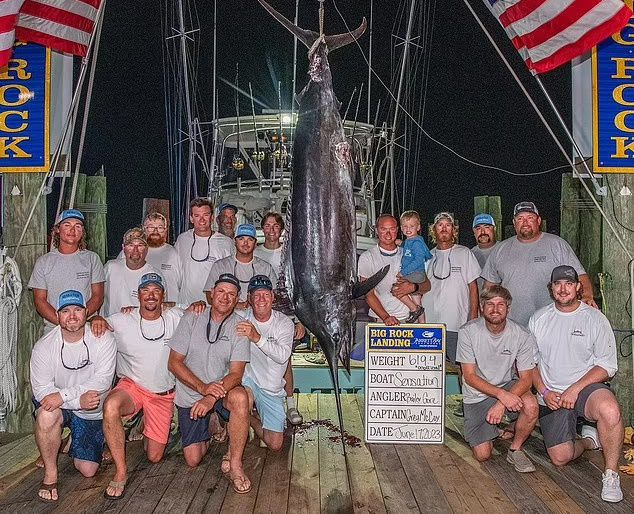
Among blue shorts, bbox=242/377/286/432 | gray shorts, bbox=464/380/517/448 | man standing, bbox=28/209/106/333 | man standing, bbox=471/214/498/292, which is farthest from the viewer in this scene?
man standing, bbox=471/214/498/292

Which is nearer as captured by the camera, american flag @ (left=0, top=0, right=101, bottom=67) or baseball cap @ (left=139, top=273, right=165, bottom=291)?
baseball cap @ (left=139, top=273, right=165, bottom=291)

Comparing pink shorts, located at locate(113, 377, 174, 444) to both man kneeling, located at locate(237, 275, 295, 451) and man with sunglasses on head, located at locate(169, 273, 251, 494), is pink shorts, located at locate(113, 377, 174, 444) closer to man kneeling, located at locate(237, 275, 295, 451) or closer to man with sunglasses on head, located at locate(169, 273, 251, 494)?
man with sunglasses on head, located at locate(169, 273, 251, 494)

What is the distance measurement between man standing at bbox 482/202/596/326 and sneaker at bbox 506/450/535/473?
2.84 ft

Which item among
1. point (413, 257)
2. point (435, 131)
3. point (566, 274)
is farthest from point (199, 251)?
point (435, 131)

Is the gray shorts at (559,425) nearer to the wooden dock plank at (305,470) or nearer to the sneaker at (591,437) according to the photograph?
the sneaker at (591,437)

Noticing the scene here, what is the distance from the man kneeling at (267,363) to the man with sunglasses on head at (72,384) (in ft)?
2.84

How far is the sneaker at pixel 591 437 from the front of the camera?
405 cm

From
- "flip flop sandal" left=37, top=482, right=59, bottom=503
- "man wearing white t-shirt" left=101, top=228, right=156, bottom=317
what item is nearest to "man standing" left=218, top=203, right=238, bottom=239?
"man wearing white t-shirt" left=101, top=228, right=156, bottom=317

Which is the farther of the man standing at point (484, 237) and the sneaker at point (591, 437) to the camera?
the man standing at point (484, 237)

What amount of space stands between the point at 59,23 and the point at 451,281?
310 cm

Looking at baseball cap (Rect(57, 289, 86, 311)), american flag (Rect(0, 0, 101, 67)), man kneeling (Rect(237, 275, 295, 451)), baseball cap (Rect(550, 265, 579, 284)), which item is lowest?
man kneeling (Rect(237, 275, 295, 451))

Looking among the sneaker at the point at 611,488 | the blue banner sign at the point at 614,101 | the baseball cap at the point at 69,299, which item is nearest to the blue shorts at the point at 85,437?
the baseball cap at the point at 69,299

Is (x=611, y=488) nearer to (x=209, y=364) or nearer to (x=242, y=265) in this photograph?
(x=209, y=364)

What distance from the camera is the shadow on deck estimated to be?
127 inches
